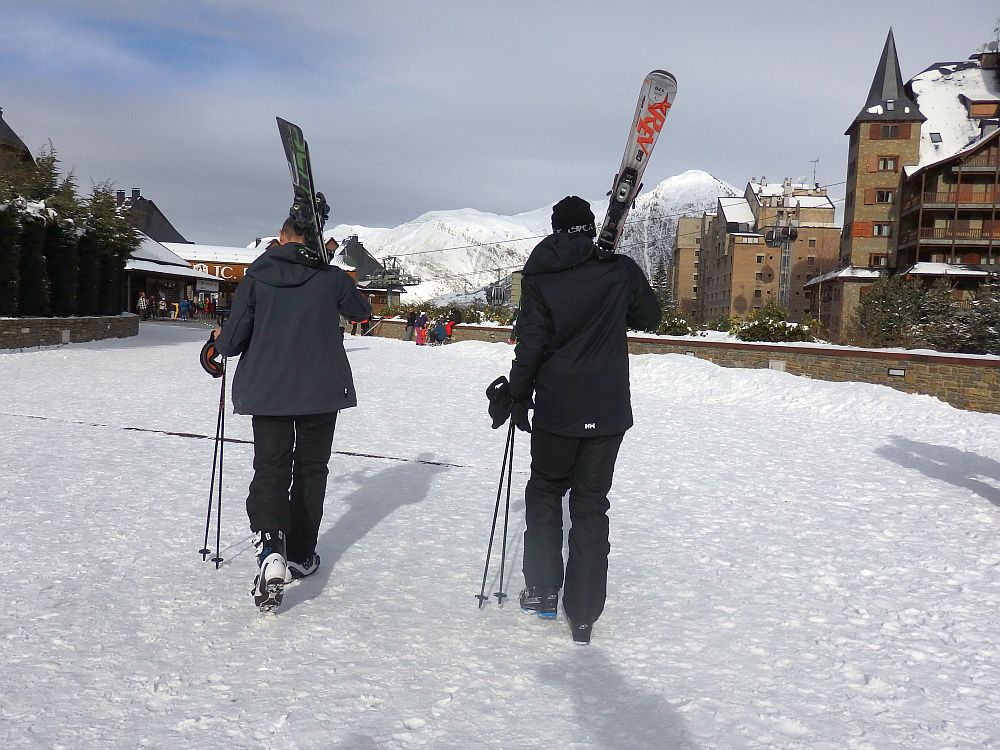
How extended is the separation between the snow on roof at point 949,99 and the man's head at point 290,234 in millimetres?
48582

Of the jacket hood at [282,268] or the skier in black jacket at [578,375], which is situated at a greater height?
the jacket hood at [282,268]

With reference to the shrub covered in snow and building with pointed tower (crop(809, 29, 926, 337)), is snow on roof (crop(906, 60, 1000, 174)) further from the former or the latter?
the shrub covered in snow

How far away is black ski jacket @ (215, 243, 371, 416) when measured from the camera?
11.4 feet

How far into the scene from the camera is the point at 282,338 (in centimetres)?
353

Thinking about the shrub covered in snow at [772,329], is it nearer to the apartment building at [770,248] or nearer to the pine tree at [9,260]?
the pine tree at [9,260]

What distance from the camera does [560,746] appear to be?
248 cm

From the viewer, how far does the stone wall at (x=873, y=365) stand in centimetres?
1255

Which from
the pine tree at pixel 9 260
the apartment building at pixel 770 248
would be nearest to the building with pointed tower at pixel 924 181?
the apartment building at pixel 770 248

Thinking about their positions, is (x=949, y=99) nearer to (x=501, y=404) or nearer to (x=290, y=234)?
(x=501, y=404)

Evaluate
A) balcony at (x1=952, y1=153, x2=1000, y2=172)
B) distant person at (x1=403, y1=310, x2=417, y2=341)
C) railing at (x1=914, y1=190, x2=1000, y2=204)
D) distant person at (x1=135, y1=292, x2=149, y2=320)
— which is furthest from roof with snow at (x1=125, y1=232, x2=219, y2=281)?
balcony at (x1=952, y1=153, x2=1000, y2=172)

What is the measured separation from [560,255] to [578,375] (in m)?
0.53

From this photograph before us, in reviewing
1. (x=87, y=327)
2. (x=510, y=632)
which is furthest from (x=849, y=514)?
(x=87, y=327)

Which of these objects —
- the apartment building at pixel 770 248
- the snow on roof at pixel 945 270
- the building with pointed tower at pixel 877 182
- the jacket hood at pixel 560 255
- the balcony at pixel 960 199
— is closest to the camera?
the jacket hood at pixel 560 255

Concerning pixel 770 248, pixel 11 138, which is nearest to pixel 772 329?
pixel 11 138
